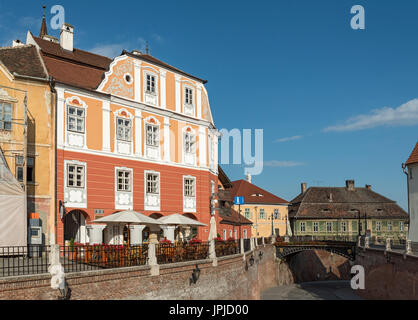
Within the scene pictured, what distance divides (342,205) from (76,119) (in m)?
59.7

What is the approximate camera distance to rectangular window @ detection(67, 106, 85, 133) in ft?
89.2

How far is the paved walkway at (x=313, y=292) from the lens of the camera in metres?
47.2

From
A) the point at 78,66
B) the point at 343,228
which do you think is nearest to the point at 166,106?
the point at 78,66

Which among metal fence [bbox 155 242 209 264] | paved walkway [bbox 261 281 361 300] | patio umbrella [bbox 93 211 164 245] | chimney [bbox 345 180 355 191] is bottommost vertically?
paved walkway [bbox 261 281 361 300]

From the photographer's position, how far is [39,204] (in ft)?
83.6

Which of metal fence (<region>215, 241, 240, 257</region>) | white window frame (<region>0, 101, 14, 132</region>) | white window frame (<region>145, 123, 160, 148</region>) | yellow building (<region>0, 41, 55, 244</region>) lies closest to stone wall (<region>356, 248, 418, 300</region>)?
metal fence (<region>215, 241, 240, 257</region>)

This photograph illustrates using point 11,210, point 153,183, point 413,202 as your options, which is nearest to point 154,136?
point 153,183

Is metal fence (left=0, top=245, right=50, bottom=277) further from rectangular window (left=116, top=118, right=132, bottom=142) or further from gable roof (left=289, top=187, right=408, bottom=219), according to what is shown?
gable roof (left=289, top=187, right=408, bottom=219)

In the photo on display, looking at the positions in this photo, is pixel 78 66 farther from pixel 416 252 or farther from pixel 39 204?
pixel 416 252

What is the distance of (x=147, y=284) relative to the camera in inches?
758

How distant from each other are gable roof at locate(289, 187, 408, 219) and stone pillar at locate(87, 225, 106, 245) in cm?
5324

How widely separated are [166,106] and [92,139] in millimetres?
6325

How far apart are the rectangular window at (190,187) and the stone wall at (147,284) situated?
6.10 meters

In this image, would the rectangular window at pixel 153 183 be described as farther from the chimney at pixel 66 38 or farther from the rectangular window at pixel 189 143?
the chimney at pixel 66 38
